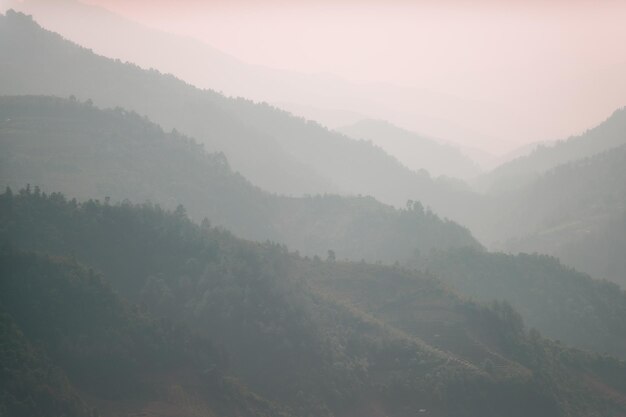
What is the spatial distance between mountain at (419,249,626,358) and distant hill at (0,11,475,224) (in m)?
36.7

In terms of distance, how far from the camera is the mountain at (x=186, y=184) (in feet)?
228

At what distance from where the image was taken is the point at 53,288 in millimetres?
35812

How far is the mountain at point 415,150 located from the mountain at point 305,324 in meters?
127

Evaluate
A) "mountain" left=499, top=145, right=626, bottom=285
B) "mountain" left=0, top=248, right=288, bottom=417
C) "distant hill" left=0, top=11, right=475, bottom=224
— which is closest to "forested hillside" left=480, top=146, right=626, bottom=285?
"mountain" left=499, top=145, right=626, bottom=285

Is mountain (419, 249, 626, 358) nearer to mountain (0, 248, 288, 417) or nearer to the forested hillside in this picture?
the forested hillside

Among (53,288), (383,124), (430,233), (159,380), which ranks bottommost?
(159,380)

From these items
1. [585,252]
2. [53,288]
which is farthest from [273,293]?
[585,252]

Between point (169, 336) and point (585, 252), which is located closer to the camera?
point (169, 336)

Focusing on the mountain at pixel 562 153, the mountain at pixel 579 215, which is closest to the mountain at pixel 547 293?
the mountain at pixel 579 215

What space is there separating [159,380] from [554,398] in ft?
75.4

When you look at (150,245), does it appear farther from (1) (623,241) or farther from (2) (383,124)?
(2) (383,124)

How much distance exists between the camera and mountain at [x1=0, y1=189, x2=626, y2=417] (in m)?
38.3

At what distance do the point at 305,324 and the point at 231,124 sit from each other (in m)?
67.4

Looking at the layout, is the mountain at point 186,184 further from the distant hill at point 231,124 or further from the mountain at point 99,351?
the mountain at point 99,351
